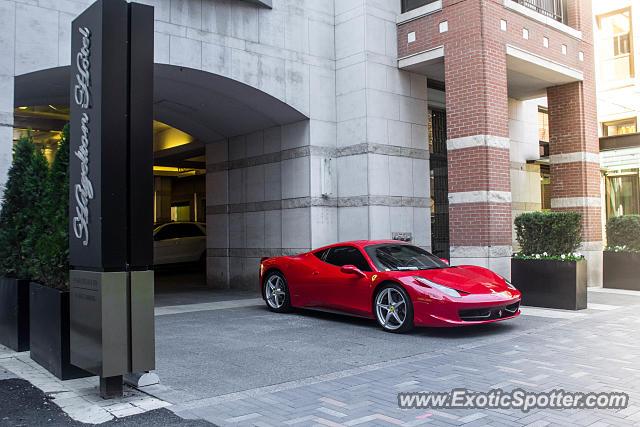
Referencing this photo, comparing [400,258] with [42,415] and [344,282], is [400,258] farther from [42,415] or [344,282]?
[42,415]

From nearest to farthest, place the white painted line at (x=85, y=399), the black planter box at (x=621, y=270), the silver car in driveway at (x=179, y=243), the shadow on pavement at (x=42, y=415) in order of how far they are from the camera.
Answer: the shadow on pavement at (x=42, y=415), the white painted line at (x=85, y=399), the black planter box at (x=621, y=270), the silver car in driveway at (x=179, y=243)

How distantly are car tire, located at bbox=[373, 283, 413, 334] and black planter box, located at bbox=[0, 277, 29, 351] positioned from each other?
4607 millimetres

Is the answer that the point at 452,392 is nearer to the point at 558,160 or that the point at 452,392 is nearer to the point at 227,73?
the point at 227,73

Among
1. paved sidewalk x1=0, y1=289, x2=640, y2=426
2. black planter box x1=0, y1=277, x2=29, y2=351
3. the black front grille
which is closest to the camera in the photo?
paved sidewalk x1=0, y1=289, x2=640, y2=426

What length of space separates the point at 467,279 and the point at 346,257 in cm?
195

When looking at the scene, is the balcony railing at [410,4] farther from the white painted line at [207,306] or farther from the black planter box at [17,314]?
the black planter box at [17,314]

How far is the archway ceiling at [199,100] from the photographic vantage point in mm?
10630

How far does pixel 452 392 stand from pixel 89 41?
4.46m

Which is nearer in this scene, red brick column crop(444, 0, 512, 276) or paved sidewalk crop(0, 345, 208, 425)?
paved sidewalk crop(0, 345, 208, 425)

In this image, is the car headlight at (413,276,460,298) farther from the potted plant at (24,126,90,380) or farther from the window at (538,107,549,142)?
the window at (538,107,549,142)

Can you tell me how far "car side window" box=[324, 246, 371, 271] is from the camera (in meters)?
8.49

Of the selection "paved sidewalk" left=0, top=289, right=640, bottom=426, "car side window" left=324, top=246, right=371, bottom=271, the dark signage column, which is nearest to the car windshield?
"car side window" left=324, top=246, right=371, bottom=271

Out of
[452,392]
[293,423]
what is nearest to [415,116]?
[452,392]

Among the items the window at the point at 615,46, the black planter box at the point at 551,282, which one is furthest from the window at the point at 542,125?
the black planter box at the point at 551,282
